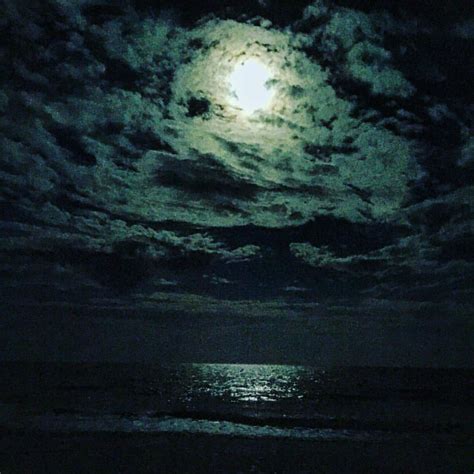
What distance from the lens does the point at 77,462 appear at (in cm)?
1834

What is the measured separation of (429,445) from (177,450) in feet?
45.3

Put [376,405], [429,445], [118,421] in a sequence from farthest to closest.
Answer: [376,405] → [118,421] → [429,445]

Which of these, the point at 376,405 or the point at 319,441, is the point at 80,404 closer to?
the point at 319,441

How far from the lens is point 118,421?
28.7 m

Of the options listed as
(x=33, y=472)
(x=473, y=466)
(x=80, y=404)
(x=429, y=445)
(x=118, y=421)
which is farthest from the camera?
(x=80, y=404)

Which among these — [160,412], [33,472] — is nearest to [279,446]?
[33,472]

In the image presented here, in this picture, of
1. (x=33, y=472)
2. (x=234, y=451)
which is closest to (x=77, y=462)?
(x=33, y=472)

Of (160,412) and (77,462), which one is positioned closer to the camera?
(77,462)

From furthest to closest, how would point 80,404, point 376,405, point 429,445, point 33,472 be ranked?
point 376,405 → point 80,404 → point 429,445 → point 33,472

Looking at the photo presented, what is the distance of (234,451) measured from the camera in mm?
20562

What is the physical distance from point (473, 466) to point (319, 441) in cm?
787

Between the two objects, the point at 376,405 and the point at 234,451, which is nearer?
the point at 234,451

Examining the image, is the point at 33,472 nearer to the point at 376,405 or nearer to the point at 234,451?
the point at 234,451

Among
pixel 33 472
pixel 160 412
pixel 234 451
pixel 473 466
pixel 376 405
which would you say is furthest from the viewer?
pixel 376 405
